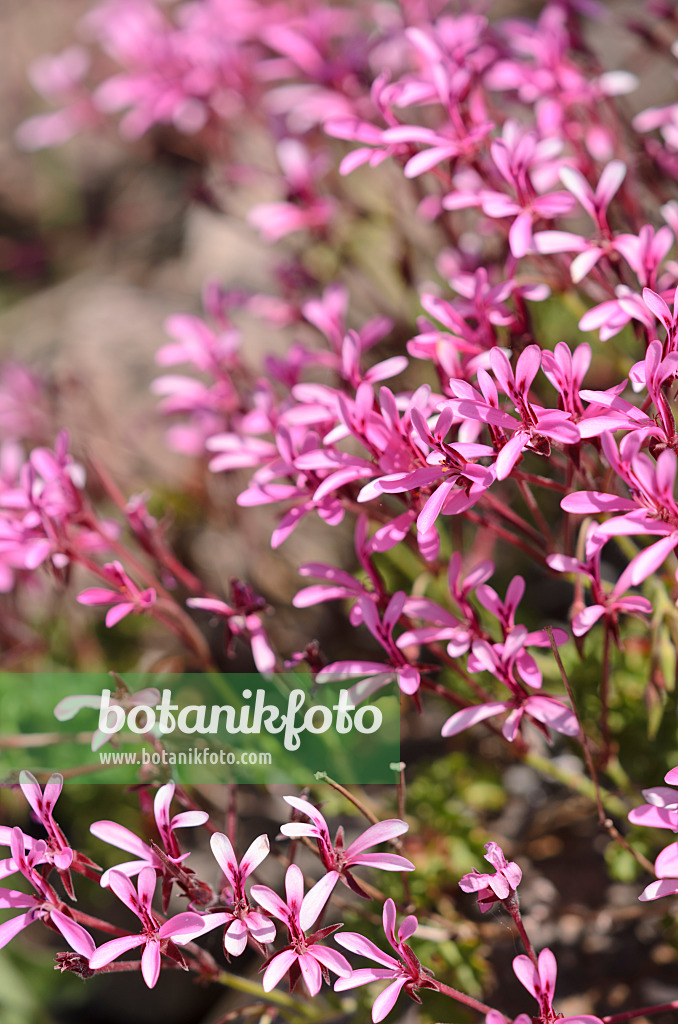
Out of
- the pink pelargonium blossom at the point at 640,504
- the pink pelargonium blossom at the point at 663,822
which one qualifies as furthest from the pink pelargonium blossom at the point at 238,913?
the pink pelargonium blossom at the point at 640,504

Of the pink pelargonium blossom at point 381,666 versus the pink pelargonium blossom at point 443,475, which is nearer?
the pink pelargonium blossom at point 443,475

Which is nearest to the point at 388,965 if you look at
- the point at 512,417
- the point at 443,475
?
the point at 443,475

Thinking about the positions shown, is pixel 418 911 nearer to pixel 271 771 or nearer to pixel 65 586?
pixel 271 771

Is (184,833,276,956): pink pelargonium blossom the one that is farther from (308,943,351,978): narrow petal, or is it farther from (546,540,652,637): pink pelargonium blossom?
(546,540,652,637): pink pelargonium blossom

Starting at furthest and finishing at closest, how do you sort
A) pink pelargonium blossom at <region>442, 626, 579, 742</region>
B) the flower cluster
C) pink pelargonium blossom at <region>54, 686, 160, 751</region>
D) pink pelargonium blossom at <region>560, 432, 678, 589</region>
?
pink pelargonium blossom at <region>54, 686, 160, 751</region>, pink pelargonium blossom at <region>442, 626, 579, 742</region>, the flower cluster, pink pelargonium blossom at <region>560, 432, 678, 589</region>

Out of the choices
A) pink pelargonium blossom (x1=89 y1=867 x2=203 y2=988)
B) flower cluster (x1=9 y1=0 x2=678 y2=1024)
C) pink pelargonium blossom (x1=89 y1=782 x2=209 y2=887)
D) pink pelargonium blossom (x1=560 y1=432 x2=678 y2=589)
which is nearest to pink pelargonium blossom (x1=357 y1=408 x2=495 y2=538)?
flower cluster (x1=9 y1=0 x2=678 y2=1024)

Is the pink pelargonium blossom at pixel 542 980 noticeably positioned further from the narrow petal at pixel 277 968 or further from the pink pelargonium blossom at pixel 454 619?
the pink pelargonium blossom at pixel 454 619
